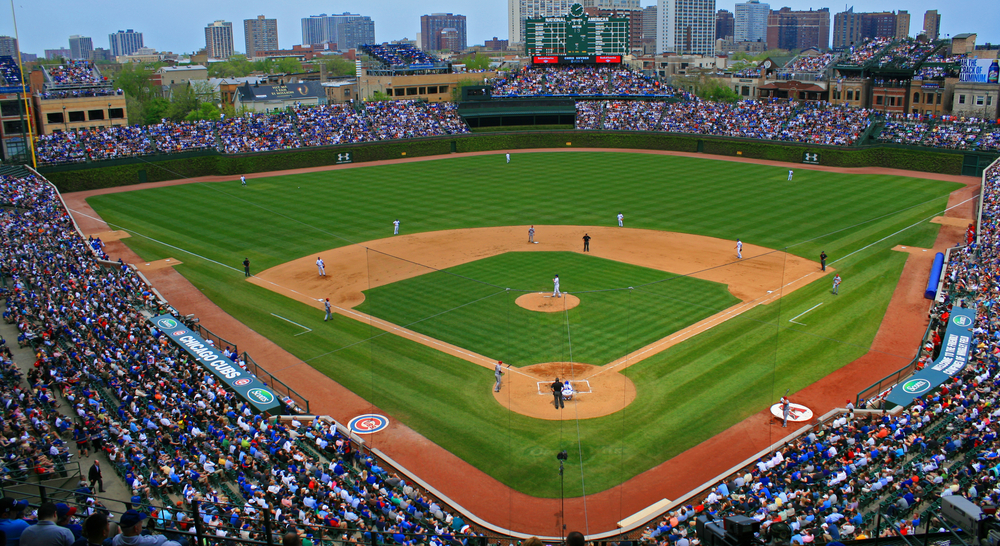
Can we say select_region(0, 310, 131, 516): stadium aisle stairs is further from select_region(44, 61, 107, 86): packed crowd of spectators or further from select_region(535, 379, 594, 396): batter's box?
select_region(44, 61, 107, 86): packed crowd of spectators

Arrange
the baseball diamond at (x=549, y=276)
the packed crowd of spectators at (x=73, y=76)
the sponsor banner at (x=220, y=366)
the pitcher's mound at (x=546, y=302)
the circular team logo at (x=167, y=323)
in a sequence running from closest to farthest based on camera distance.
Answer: the baseball diamond at (x=549, y=276) < the sponsor banner at (x=220, y=366) < the circular team logo at (x=167, y=323) < the pitcher's mound at (x=546, y=302) < the packed crowd of spectators at (x=73, y=76)

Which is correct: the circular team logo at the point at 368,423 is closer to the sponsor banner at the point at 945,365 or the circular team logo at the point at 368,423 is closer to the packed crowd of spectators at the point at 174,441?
the packed crowd of spectators at the point at 174,441

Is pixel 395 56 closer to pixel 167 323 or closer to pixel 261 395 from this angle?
pixel 167 323

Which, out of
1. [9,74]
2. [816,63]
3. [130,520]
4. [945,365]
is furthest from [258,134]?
[816,63]

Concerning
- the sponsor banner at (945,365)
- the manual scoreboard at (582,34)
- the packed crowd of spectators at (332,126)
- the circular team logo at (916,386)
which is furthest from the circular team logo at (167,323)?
the manual scoreboard at (582,34)

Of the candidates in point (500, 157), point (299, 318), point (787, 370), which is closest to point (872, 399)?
point (787, 370)

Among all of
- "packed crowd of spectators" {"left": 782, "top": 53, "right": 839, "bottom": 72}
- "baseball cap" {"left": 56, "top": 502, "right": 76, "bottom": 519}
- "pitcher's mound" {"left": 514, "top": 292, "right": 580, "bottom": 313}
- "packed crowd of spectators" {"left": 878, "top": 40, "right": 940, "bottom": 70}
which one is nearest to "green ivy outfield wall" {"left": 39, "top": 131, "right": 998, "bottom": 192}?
"packed crowd of spectators" {"left": 878, "top": 40, "right": 940, "bottom": 70}

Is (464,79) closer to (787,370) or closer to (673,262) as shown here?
(673,262)
